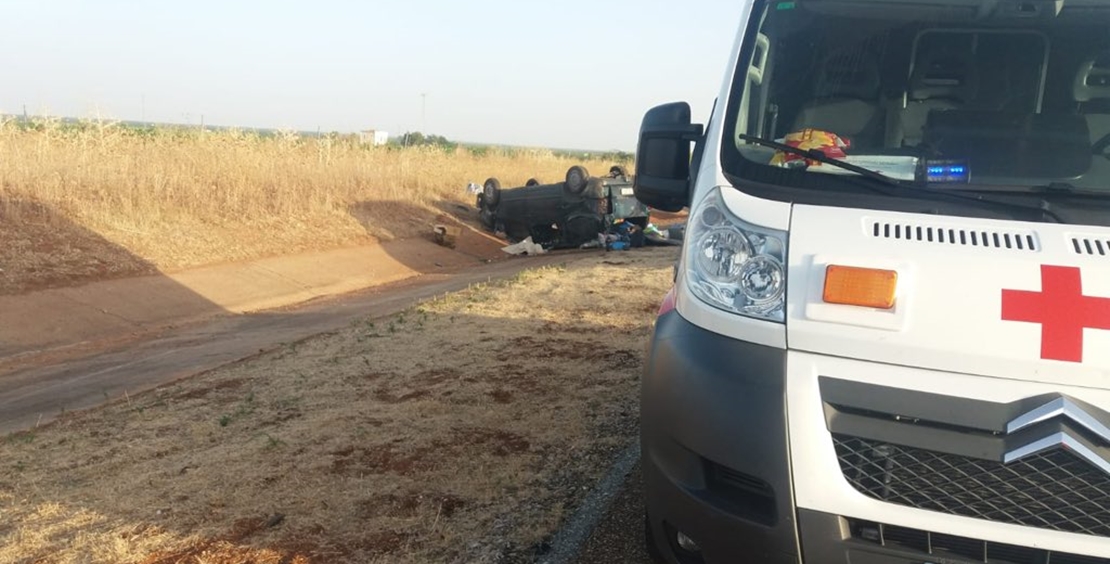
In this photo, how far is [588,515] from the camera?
12.4 ft

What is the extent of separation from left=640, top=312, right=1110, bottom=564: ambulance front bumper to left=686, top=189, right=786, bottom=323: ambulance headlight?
0.12m

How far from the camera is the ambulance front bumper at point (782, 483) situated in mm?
2238

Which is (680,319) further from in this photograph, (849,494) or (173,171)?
(173,171)

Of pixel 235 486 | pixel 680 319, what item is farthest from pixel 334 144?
pixel 680 319

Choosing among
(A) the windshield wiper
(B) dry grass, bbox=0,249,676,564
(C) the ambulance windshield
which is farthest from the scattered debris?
(A) the windshield wiper

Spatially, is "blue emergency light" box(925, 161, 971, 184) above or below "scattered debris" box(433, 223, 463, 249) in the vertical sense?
above

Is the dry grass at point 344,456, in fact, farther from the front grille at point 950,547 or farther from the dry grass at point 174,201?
the dry grass at point 174,201

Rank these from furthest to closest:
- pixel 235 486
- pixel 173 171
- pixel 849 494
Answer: pixel 173 171 < pixel 235 486 < pixel 849 494

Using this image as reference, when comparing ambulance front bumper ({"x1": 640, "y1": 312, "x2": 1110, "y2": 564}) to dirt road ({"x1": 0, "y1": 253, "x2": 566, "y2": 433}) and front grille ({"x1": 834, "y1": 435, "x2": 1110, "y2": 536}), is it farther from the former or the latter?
→ dirt road ({"x1": 0, "y1": 253, "x2": 566, "y2": 433})

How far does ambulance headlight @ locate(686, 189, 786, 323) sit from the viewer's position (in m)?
2.45

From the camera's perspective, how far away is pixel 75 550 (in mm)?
3508

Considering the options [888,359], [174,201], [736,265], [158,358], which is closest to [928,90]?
[736,265]

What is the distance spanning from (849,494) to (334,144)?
24100 millimetres

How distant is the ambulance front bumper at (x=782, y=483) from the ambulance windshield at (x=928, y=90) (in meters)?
0.74
